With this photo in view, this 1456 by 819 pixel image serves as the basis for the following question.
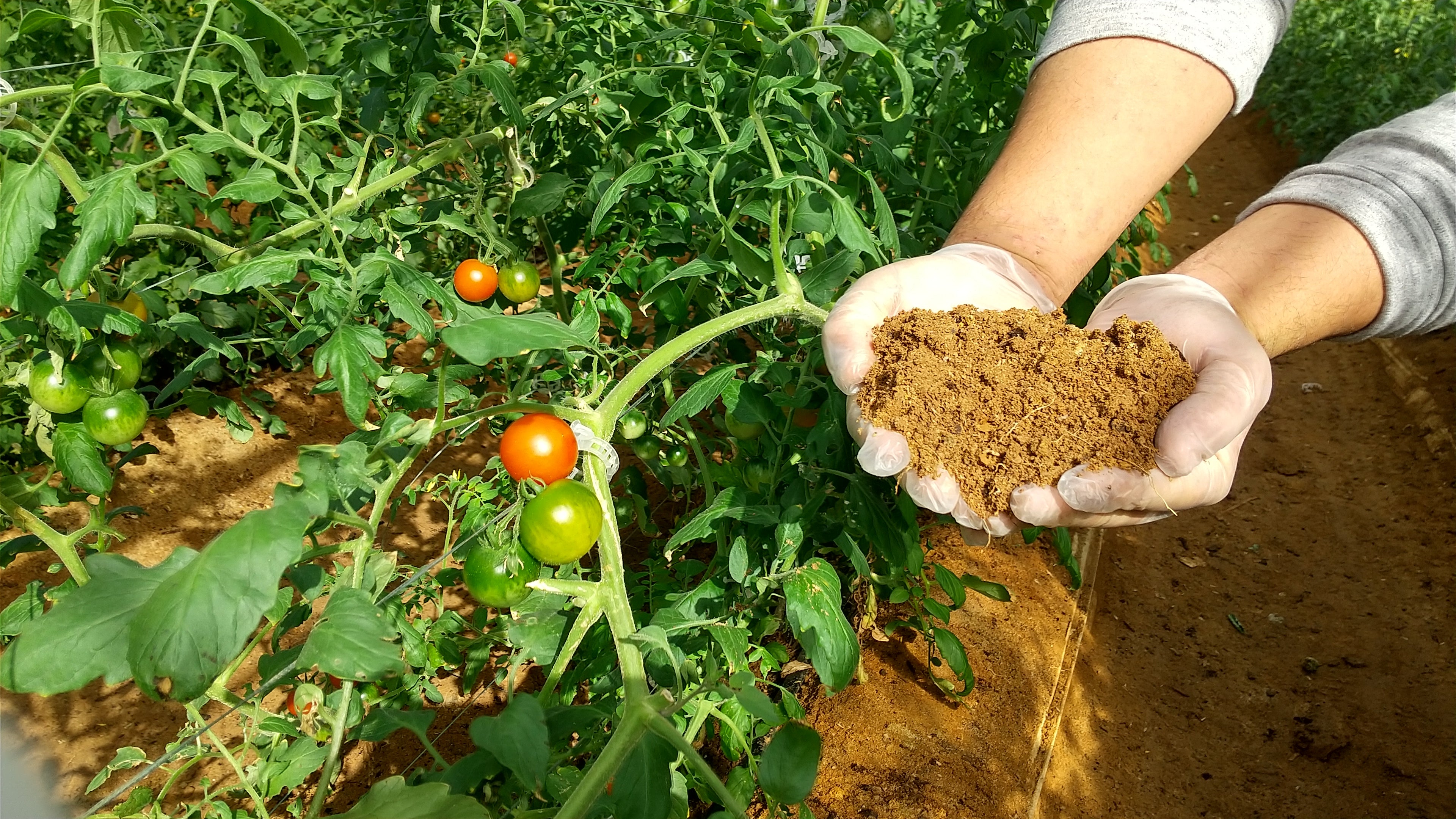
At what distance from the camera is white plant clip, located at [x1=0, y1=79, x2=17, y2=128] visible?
118cm

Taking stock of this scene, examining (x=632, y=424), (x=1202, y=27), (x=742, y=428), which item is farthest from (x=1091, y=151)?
(x=632, y=424)

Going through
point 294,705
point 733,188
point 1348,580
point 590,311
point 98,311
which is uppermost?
point 733,188

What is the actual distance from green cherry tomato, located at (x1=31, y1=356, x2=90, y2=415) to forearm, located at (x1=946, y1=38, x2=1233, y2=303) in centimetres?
144

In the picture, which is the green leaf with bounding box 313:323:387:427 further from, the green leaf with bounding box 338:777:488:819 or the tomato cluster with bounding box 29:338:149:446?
the green leaf with bounding box 338:777:488:819

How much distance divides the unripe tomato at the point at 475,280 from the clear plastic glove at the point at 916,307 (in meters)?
0.83

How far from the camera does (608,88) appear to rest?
74.0 inches

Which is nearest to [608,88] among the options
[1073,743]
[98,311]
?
[98,311]

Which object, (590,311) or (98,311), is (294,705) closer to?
(98,311)

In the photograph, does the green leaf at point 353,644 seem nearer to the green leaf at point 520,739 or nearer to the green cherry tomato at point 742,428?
the green leaf at point 520,739

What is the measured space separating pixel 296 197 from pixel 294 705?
1.46m

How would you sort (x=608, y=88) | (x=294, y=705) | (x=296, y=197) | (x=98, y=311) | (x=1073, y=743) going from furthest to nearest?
(x=296, y=197) < (x=1073, y=743) < (x=608, y=88) < (x=294, y=705) < (x=98, y=311)

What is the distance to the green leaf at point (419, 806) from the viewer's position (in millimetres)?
880

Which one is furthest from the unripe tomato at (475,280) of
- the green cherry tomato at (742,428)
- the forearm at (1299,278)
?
the forearm at (1299,278)

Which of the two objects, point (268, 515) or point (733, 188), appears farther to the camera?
point (733, 188)
